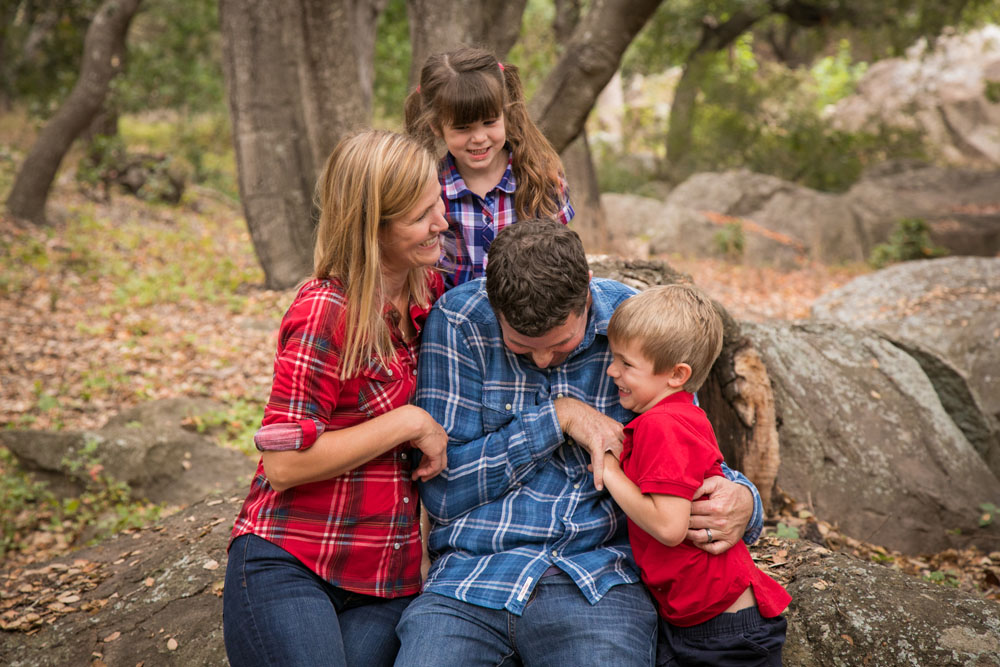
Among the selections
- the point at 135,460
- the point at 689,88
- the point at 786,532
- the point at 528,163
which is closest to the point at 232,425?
the point at 135,460

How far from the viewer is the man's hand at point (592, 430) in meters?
2.57

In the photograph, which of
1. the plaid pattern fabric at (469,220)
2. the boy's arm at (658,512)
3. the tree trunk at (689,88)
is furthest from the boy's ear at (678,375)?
the tree trunk at (689,88)

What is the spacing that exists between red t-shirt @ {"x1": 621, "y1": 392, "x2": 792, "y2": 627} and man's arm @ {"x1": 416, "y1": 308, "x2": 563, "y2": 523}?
0.32 metres

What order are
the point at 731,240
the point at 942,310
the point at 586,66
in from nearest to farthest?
the point at 942,310
the point at 586,66
the point at 731,240

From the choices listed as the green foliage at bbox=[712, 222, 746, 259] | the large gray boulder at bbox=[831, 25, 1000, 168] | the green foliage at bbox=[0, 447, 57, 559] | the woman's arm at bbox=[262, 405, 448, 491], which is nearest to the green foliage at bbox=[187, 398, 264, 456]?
the green foliage at bbox=[0, 447, 57, 559]

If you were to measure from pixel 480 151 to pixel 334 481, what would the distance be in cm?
165

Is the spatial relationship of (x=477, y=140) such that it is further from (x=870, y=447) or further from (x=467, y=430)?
(x=870, y=447)

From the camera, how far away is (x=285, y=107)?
8.79 meters

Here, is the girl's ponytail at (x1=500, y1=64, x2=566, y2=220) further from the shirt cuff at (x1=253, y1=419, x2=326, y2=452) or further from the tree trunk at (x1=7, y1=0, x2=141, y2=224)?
the tree trunk at (x1=7, y1=0, x2=141, y2=224)

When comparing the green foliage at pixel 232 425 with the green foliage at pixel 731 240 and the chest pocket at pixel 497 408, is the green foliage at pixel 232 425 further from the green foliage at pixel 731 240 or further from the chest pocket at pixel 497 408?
the green foliage at pixel 731 240

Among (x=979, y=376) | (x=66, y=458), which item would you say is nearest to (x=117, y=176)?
(x=66, y=458)

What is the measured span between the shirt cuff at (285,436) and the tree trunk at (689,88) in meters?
16.2

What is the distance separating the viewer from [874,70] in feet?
69.9

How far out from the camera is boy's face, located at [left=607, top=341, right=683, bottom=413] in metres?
2.56
